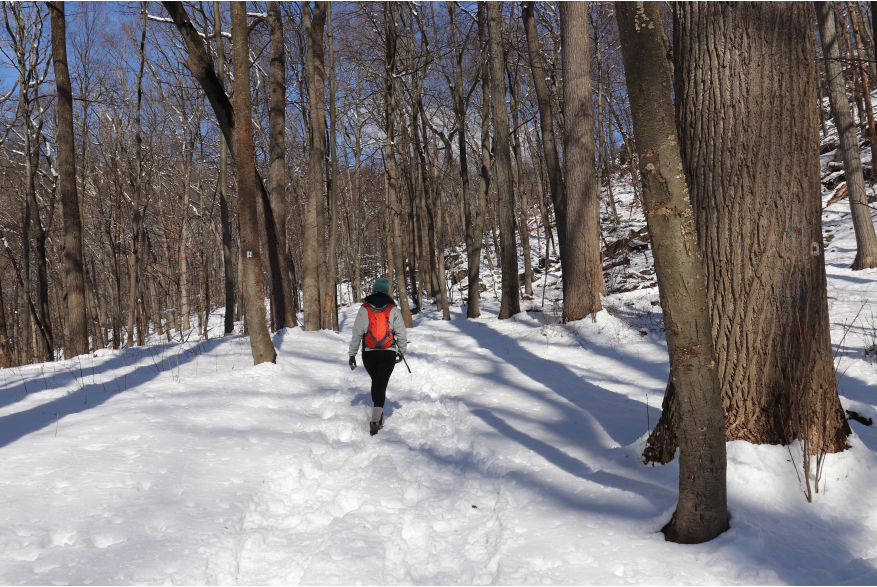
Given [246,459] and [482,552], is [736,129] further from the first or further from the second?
[246,459]

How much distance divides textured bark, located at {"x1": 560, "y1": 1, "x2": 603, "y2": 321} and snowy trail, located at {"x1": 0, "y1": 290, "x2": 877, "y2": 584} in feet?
13.5

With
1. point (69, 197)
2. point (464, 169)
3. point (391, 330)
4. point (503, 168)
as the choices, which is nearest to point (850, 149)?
point (503, 168)

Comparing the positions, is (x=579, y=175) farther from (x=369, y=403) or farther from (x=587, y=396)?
(x=369, y=403)

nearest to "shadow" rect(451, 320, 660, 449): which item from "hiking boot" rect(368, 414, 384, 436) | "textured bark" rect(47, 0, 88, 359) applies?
"hiking boot" rect(368, 414, 384, 436)

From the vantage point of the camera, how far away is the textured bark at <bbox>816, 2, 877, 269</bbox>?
1252cm

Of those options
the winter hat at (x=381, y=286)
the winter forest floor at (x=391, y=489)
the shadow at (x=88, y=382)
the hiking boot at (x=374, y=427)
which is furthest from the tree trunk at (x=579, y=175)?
the shadow at (x=88, y=382)

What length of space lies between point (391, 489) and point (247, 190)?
587 centimetres

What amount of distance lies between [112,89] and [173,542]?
76.6ft

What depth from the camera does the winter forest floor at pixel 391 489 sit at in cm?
272

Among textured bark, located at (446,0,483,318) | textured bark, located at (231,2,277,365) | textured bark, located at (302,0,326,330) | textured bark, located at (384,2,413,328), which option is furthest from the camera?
textured bark, located at (446,0,483,318)

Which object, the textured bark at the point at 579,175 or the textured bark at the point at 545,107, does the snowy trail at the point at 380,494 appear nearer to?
the textured bark at the point at 579,175

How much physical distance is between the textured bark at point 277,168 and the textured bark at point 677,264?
11.6m

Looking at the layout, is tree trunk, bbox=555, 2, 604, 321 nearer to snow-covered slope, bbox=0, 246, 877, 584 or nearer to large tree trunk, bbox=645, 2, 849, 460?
snow-covered slope, bbox=0, 246, 877, 584

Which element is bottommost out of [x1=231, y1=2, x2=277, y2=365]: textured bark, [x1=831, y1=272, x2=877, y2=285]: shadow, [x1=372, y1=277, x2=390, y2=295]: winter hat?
[x1=831, y1=272, x2=877, y2=285]: shadow
